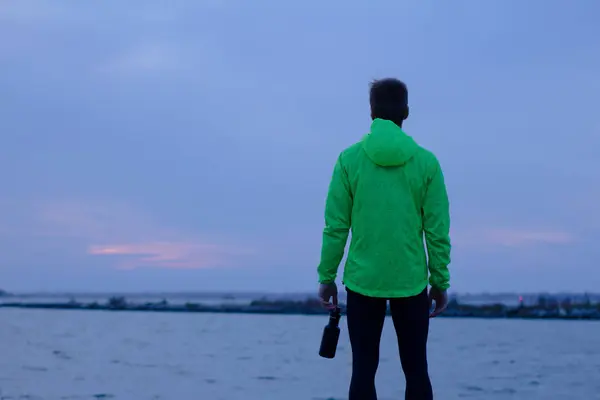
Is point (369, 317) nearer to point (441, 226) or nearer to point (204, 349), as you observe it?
point (441, 226)

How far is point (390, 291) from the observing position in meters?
4.38

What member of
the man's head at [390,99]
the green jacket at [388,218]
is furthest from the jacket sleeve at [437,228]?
the man's head at [390,99]

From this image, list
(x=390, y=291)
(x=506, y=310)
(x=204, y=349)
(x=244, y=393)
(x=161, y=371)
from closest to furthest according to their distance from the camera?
(x=390, y=291)
(x=244, y=393)
(x=161, y=371)
(x=204, y=349)
(x=506, y=310)

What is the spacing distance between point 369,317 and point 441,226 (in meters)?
0.60

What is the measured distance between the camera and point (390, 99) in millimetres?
4602

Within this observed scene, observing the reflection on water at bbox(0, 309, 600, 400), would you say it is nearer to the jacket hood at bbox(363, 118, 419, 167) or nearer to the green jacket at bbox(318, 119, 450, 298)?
the green jacket at bbox(318, 119, 450, 298)

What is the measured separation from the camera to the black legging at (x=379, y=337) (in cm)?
448

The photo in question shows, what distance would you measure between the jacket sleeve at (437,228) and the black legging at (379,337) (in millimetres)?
131

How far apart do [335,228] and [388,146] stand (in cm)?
50

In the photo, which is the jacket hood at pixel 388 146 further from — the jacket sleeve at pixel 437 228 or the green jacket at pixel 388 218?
the jacket sleeve at pixel 437 228

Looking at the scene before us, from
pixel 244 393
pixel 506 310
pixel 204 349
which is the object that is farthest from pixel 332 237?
pixel 506 310

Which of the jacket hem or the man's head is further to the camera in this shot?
the man's head

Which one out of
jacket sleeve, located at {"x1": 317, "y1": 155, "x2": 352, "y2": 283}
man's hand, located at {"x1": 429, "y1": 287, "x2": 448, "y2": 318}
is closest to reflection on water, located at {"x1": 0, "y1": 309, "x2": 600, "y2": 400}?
man's hand, located at {"x1": 429, "y1": 287, "x2": 448, "y2": 318}

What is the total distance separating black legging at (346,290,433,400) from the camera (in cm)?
448
